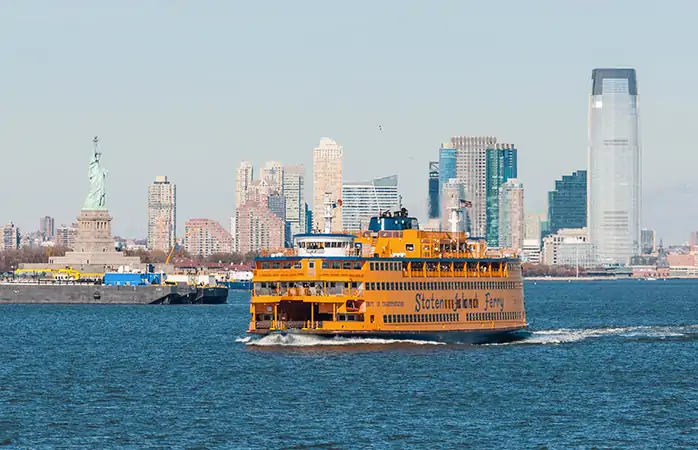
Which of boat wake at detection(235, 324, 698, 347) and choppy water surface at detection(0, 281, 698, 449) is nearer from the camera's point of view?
choppy water surface at detection(0, 281, 698, 449)

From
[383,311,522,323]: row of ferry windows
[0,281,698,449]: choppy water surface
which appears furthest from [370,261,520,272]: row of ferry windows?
[0,281,698,449]: choppy water surface

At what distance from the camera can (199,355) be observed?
88.9 metres

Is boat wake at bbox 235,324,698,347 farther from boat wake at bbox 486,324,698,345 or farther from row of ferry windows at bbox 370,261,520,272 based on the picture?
row of ferry windows at bbox 370,261,520,272

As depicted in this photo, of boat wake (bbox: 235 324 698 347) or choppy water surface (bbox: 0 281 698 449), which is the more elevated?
boat wake (bbox: 235 324 698 347)

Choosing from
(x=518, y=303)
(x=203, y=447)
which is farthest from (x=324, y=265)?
(x=203, y=447)

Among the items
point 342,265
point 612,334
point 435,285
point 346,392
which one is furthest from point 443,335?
point 612,334

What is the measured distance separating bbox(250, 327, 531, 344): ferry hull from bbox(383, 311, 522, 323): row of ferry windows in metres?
0.71

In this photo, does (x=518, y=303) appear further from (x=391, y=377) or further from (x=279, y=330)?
(x=391, y=377)

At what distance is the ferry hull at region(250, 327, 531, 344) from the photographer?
281 ft

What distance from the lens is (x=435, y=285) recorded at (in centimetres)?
9031

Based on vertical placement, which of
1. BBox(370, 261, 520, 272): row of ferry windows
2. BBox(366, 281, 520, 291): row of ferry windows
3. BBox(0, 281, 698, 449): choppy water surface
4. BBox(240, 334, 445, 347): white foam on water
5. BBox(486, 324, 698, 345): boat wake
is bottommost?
BBox(0, 281, 698, 449): choppy water surface

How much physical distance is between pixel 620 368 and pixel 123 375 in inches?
1077

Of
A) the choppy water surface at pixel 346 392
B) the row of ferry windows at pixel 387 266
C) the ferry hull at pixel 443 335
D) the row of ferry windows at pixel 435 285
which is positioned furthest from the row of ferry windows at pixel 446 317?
the row of ferry windows at pixel 387 266

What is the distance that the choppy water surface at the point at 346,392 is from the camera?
5661 cm
